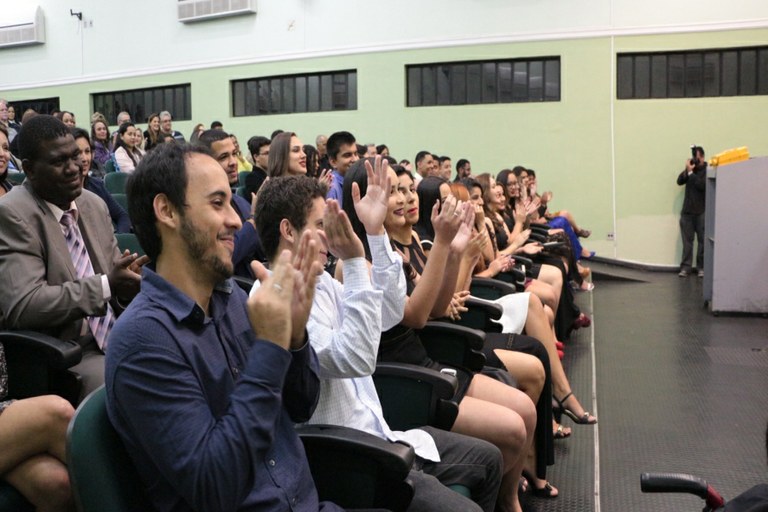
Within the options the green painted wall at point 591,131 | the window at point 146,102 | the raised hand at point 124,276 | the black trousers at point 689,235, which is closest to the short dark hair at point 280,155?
the raised hand at point 124,276

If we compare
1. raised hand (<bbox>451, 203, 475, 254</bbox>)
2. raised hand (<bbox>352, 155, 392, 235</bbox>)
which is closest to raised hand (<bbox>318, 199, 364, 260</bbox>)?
raised hand (<bbox>352, 155, 392, 235</bbox>)

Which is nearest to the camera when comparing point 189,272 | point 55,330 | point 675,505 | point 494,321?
point 189,272

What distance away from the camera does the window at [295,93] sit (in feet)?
32.1

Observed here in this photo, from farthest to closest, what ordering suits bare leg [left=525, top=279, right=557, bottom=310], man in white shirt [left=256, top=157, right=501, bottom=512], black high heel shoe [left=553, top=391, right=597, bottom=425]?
bare leg [left=525, top=279, right=557, bottom=310] → black high heel shoe [left=553, top=391, right=597, bottom=425] → man in white shirt [left=256, top=157, right=501, bottom=512]

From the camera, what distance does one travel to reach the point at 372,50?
30.9ft

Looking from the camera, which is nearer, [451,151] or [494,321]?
[494,321]

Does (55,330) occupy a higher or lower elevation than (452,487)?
higher

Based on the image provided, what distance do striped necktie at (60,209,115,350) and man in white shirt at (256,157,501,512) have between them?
681 millimetres

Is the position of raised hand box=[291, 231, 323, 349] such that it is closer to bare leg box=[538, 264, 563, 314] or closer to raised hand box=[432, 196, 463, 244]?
raised hand box=[432, 196, 463, 244]

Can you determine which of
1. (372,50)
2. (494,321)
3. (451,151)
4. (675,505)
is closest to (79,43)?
(372,50)

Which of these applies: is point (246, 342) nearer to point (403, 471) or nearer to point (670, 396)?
point (403, 471)

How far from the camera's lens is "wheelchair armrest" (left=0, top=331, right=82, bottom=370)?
1897 millimetres

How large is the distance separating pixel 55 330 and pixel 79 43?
1027 centimetres

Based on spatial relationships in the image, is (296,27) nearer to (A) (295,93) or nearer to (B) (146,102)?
(A) (295,93)
